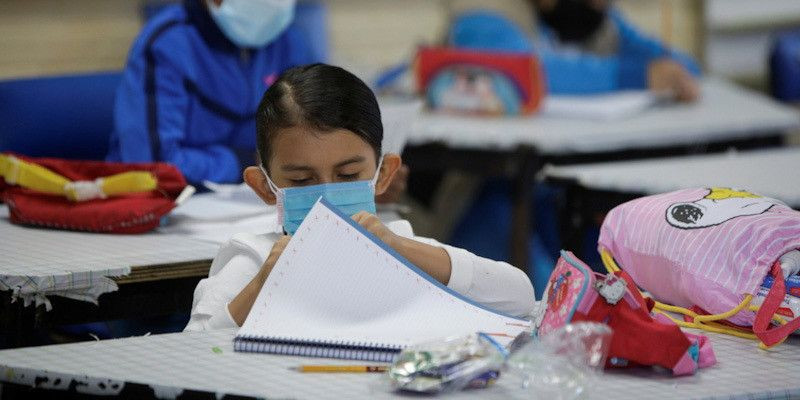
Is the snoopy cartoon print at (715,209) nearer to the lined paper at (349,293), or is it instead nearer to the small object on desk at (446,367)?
the lined paper at (349,293)

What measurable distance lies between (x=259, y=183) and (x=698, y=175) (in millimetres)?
1538

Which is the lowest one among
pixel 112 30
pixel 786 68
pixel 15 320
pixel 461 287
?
pixel 786 68

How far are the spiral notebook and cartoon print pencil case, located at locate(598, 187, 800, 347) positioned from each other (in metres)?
0.31

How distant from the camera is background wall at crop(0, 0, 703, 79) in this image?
14.6 ft

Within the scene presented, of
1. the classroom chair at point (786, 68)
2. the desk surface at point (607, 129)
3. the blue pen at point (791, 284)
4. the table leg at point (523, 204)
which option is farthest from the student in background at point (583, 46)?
the blue pen at point (791, 284)

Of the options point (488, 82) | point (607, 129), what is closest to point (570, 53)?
point (488, 82)

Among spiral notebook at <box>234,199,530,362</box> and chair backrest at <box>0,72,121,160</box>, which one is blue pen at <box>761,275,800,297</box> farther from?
chair backrest at <box>0,72,121,160</box>

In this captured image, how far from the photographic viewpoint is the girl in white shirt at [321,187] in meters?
1.79

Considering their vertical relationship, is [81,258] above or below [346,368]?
below

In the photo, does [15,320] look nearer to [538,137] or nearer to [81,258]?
[81,258]

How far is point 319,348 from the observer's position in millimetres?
1557

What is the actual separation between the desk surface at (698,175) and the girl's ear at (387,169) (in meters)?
1.14

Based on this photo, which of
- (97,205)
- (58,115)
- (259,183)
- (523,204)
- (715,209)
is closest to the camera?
(715,209)

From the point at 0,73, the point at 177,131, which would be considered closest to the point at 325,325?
the point at 177,131
